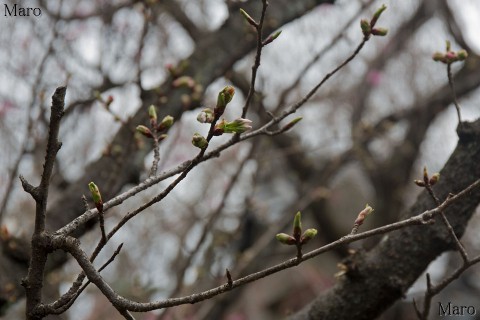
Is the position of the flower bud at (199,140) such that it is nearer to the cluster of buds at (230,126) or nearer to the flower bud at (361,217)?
the cluster of buds at (230,126)

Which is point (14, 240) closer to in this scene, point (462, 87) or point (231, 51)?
point (231, 51)

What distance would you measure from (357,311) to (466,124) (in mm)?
723

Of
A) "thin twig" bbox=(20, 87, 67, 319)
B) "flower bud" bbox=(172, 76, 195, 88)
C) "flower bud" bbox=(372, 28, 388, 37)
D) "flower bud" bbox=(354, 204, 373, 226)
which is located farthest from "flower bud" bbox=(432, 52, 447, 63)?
"thin twig" bbox=(20, 87, 67, 319)

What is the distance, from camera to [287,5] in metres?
2.78

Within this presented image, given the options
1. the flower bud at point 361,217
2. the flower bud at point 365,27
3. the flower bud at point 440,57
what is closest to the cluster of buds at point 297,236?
the flower bud at point 361,217

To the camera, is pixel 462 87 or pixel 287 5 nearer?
pixel 287 5

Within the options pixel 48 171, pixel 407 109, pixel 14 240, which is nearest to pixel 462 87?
pixel 407 109

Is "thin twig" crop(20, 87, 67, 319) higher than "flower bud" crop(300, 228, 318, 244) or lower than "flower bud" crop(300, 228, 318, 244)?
higher

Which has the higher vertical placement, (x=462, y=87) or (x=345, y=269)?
(x=462, y=87)

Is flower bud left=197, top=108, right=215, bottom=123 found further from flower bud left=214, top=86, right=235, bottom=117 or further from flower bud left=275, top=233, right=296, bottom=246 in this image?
flower bud left=275, top=233, right=296, bottom=246

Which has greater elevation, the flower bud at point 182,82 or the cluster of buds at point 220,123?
the flower bud at point 182,82

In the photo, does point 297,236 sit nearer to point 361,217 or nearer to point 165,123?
point 361,217

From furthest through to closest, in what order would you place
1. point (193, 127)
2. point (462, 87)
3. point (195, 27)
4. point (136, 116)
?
point (193, 127)
point (462, 87)
point (195, 27)
point (136, 116)

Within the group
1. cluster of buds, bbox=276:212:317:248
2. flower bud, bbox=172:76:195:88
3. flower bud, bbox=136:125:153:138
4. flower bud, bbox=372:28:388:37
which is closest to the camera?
cluster of buds, bbox=276:212:317:248
